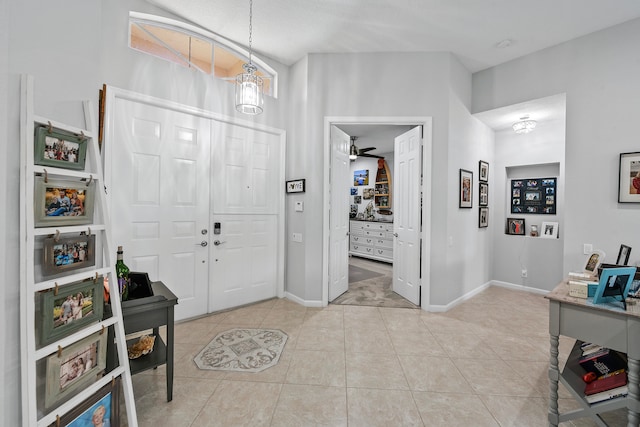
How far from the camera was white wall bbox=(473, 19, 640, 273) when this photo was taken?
278 centimetres

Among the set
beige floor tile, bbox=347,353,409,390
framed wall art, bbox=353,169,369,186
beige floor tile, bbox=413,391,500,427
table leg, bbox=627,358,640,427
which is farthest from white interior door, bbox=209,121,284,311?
Result: framed wall art, bbox=353,169,369,186

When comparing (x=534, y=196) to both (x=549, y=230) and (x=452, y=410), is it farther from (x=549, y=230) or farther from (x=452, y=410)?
(x=452, y=410)

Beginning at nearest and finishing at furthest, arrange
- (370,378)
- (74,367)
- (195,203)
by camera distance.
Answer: (74,367) < (370,378) < (195,203)

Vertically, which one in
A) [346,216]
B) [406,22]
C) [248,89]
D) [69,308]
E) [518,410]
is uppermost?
[406,22]

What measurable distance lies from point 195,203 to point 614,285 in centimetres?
352

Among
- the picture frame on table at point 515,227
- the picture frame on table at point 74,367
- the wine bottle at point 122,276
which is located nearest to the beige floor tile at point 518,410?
the picture frame on table at point 74,367

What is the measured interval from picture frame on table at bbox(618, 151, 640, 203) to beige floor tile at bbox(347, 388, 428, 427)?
3.02 meters

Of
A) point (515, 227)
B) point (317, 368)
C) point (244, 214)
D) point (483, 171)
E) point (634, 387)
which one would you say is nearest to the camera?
point (634, 387)

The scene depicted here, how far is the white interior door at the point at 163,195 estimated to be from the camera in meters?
2.60

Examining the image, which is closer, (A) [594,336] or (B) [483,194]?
(A) [594,336]

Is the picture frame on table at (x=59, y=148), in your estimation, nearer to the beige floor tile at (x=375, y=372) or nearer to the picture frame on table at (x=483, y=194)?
the beige floor tile at (x=375, y=372)

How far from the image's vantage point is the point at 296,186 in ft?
12.1

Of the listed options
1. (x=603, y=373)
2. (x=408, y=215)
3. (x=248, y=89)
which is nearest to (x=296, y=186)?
(x=248, y=89)

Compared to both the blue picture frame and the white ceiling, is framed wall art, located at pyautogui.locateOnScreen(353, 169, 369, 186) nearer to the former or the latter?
the white ceiling
